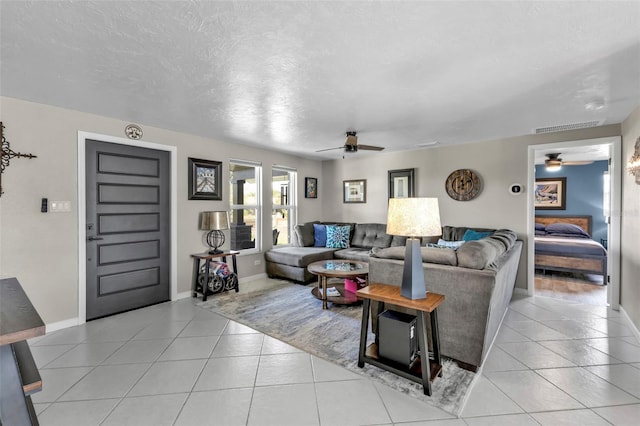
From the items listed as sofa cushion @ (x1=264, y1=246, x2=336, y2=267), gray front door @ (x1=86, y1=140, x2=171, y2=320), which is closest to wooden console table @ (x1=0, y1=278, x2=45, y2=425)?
gray front door @ (x1=86, y1=140, x2=171, y2=320)

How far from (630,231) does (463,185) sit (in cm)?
197

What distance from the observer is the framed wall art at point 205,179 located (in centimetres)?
406

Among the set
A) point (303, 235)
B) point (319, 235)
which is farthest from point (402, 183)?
point (303, 235)

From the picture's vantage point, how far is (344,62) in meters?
2.03

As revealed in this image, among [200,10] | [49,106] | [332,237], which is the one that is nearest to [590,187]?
[332,237]

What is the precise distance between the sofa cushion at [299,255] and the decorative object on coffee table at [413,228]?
2.58 metres

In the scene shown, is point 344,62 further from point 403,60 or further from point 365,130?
point 365,130

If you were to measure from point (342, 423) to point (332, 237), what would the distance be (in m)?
3.86

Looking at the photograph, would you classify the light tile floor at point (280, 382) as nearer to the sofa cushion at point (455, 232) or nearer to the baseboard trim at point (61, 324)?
the baseboard trim at point (61, 324)

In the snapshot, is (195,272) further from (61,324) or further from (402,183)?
(402,183)

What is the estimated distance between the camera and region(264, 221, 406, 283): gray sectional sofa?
464 cm

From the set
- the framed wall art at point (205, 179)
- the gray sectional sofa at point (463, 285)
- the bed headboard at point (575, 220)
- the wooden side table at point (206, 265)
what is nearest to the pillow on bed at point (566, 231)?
the bed headboard at point (575, 220)

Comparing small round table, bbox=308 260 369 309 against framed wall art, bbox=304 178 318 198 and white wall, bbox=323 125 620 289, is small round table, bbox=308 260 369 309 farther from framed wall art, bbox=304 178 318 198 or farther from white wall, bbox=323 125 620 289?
framed wall art, bbox=304 178 318 198

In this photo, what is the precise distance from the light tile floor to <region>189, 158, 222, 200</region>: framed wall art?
183 centimetres
